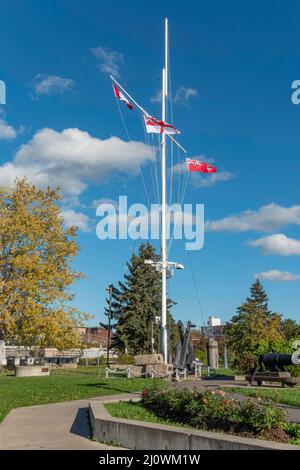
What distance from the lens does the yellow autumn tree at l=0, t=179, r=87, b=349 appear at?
103 ft

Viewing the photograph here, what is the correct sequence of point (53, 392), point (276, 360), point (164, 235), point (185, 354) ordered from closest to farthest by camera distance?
point (53, 392) → point (276, 360) → point (185, 354) → point (164, 235)

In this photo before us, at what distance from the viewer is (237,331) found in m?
48.5

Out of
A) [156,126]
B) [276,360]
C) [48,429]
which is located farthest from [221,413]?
[156,126]

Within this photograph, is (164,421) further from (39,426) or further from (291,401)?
(291,401)

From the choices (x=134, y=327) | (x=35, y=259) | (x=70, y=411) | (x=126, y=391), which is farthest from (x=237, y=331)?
(x=70, y=411)

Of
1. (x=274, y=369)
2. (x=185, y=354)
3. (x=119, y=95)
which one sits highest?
(x=119, y=95)

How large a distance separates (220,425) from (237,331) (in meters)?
41.5

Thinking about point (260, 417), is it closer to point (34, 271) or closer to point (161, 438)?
point (161, 438)

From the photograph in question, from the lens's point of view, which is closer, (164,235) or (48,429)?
(48,429)

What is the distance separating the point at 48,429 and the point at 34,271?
22.4 meters

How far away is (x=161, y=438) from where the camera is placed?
298 inches

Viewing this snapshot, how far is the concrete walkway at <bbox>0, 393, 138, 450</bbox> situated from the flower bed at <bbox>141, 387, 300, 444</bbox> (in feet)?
4.78

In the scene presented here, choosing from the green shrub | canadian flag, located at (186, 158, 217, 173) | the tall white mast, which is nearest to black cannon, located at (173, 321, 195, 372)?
the tall white mast
